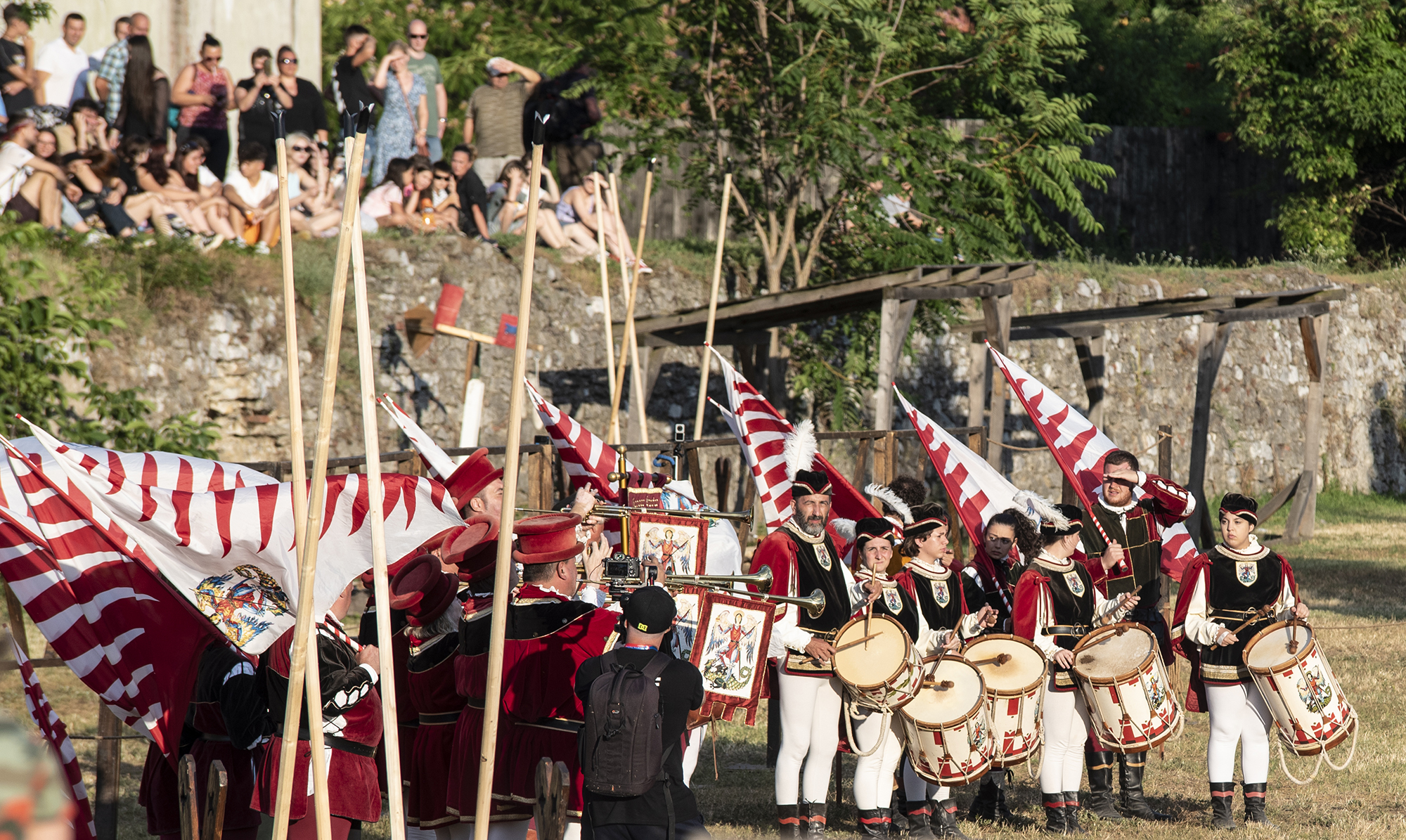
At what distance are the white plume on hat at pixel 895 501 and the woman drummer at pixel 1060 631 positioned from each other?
65cm

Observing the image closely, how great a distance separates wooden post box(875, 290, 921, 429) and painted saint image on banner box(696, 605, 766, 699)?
665 centimetres

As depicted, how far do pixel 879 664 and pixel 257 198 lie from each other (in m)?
8.94

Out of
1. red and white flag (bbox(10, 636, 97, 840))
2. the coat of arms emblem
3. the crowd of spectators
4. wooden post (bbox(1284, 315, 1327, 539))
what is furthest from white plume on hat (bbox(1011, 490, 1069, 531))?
wooden post (bbox(1284, 315, 1327, 539))

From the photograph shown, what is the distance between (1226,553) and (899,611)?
1676mm

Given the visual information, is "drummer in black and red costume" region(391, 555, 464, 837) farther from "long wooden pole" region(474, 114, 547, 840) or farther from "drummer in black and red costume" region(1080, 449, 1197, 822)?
"drummer in black and red costume" region(1080, 449, 1197, 822)

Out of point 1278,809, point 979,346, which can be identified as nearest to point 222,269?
point 979,346

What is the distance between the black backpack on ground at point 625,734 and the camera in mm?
4602

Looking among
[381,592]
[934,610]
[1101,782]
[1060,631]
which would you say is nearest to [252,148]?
[934,610]

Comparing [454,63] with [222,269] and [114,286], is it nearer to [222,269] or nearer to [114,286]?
[222,269]

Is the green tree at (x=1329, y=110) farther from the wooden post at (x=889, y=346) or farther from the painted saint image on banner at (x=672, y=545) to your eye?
the painted saint image on banner at (x=672, y=545)

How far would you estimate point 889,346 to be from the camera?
1282 centimetres

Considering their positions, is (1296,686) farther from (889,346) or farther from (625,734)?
(889,346)

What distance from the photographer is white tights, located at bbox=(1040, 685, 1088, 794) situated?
7.19 meters

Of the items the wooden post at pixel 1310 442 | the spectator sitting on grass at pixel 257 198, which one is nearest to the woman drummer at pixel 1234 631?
the spectator sitting on grass at pixel 257 198
